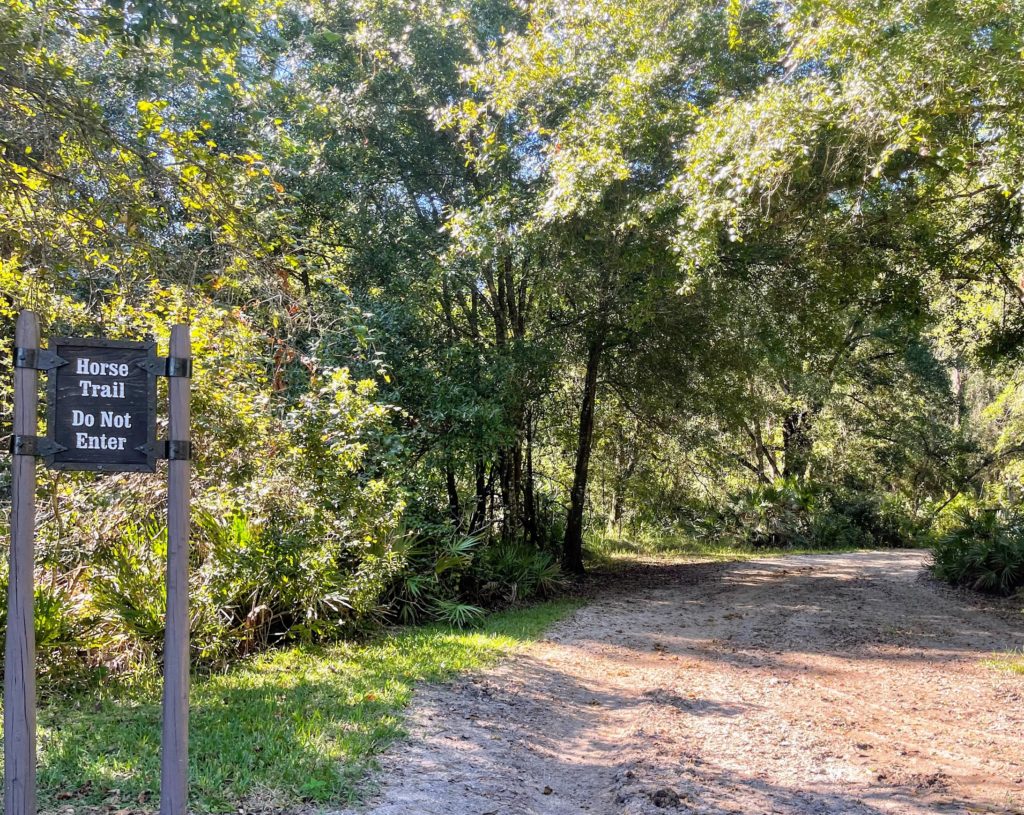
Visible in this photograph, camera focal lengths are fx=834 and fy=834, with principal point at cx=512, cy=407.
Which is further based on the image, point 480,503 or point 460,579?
point 480,503

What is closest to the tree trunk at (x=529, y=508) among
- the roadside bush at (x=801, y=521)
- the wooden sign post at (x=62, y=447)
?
the roadside bush at (x=801, y=521)

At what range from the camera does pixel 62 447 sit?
378cm

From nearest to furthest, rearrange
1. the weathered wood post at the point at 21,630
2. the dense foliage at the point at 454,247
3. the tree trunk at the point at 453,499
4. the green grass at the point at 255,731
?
the weathered wood post at the point at 21,630, the green grass at the point at 255,731, the dense foliage at the point at 454,247, the tree trunk at the point at 453,499

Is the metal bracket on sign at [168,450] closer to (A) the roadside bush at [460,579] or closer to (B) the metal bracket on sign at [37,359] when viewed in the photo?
(B) the metal bracket on sign at [37,359]

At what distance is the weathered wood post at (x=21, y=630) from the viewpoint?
3754 millimetres

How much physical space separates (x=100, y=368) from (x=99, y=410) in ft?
0.63

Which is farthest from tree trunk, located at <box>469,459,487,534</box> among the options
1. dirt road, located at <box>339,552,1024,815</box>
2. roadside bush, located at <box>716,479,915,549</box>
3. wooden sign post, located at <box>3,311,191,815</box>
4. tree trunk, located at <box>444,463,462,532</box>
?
roadside bush, located at <box>716,479,915,549</box>

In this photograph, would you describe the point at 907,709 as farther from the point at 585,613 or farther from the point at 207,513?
the point at 207,513

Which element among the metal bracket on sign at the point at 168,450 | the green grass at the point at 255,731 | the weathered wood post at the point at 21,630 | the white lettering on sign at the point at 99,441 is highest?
the white lettering on sign at the point at 99,441

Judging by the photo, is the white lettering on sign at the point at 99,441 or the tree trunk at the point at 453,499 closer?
the white lettering on sign at the point at 99,441

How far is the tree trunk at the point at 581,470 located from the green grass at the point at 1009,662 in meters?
7.30

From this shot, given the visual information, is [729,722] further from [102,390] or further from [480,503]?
[480,503]

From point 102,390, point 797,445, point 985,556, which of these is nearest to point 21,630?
point 102,390

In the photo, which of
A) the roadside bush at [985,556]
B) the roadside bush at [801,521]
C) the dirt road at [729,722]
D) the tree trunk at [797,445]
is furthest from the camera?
the tree trunk at [797,445]
